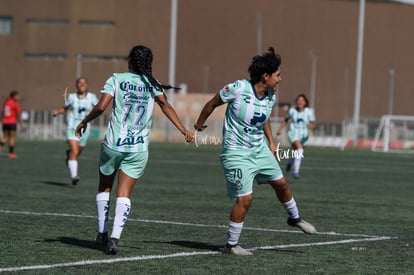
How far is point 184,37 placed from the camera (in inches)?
3984

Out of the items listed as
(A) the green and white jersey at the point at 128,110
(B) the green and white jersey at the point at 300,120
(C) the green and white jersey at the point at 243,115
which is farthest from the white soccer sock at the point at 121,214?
(B) the green and white jersey at the point at 300,120

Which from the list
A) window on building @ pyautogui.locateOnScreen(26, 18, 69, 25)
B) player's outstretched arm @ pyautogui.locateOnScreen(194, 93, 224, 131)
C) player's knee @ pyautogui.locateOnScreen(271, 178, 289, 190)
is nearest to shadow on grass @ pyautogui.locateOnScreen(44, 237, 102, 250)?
player's outstretched arm @ pyautogui.locateOnScreen(194, 93, 224, 131)

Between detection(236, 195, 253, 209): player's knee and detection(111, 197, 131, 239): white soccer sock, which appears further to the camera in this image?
detection(236, 195, 253, 209): player's knee

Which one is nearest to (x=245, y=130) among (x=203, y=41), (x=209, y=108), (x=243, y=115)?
(x=243, y=115)

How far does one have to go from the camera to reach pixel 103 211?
11.2 metres

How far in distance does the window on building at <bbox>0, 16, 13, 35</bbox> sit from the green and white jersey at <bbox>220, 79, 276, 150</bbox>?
9238cm

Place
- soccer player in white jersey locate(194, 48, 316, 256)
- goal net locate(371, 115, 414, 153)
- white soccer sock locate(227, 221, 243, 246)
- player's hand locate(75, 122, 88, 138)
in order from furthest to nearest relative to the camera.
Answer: goal net locate(371, 115, 414, 153) < player's hand locate(75, 122, 88, 138) < soccer player in white jersey locate(194, 48, 316, 256) < white soccer sock locate(227, 221, 243, 246)

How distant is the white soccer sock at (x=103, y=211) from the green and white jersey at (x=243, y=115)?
1363mm

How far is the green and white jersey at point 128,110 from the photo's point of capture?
10773 millimetres

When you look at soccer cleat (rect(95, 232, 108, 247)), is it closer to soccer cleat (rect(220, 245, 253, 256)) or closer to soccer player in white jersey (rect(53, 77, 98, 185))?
soccer cleat (rect(220, 245, 253, 256))

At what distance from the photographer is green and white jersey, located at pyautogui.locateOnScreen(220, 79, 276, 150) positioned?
10883 millimetres

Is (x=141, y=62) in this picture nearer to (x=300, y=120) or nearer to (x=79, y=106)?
(x=79, y=106)

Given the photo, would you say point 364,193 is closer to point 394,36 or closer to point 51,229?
point 51,229

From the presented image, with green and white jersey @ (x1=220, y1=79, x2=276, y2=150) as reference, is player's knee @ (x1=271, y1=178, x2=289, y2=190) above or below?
below
